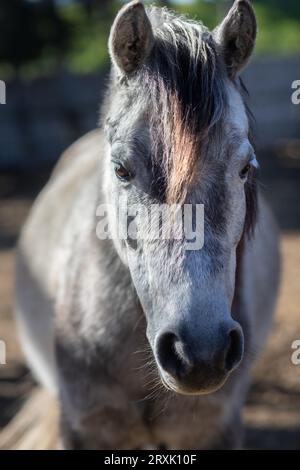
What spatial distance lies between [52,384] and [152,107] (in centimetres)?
195

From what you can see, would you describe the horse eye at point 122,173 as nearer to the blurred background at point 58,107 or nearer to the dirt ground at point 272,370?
the dirt ground at point 272,370

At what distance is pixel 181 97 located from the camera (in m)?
2.29

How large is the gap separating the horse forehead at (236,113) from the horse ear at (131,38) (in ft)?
0.97

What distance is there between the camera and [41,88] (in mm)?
11281

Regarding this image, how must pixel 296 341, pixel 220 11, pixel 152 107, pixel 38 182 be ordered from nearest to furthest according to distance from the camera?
pixel 152 107, pixel 296 341, pixel 38 182, pixel 220 11

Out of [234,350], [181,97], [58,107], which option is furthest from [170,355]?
[58,107]

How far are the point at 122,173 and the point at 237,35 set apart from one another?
59cm

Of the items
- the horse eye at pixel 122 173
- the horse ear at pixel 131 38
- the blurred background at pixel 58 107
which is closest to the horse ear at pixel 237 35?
the horse ear at pixel 131 38

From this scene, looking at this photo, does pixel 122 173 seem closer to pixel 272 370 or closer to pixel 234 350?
pixel 234 350

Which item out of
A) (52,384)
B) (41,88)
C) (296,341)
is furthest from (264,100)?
(52,384)

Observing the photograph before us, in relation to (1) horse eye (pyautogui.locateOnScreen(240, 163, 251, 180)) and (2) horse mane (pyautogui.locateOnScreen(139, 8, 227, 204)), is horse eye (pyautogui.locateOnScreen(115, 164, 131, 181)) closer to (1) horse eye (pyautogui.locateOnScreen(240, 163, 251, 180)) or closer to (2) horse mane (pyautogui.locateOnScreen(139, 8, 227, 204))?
(2) horse mane (pyautogui.locateOnScreen(139, 8, 227, 204))

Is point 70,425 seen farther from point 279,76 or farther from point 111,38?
point 279,76

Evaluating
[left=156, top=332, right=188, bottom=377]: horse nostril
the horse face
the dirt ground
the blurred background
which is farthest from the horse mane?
the blurred background

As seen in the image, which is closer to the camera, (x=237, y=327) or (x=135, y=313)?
(x=237, y=327)
